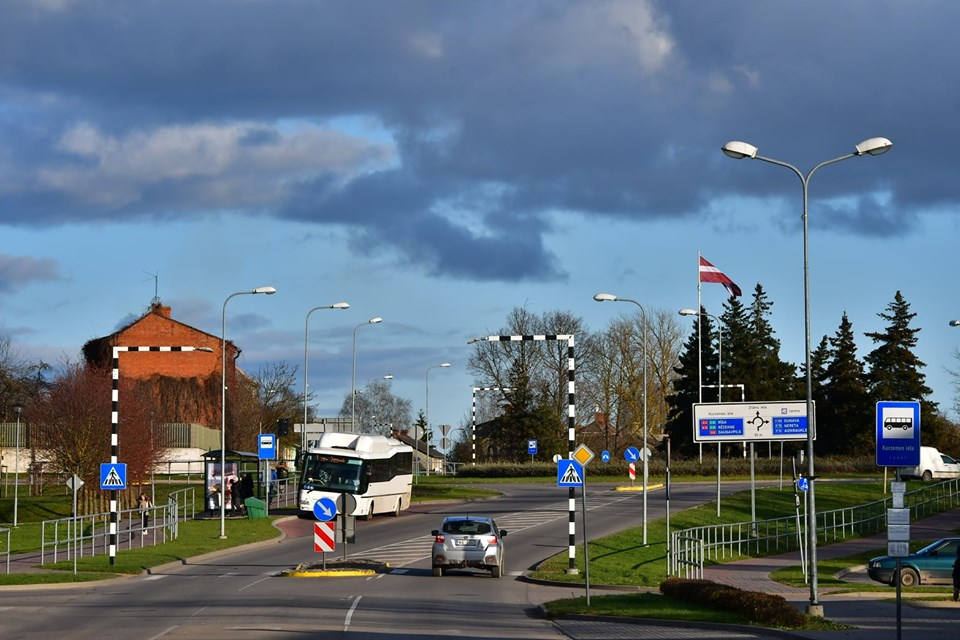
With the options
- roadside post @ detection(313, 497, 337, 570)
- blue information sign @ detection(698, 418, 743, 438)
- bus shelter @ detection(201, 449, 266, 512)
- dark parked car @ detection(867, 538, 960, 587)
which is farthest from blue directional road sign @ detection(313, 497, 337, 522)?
blue information sign @ detection(698, 418, 743, 438)

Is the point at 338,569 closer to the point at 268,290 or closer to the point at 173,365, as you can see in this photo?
the point at 268,290

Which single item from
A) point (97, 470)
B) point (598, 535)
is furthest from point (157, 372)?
point (598, 535)

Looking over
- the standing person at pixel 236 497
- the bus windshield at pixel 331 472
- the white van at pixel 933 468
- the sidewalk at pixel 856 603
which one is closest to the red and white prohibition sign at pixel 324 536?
the sidewalk at pixel 856 603

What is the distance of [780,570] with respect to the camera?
134ft

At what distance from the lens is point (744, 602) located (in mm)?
22797

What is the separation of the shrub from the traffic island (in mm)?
10318

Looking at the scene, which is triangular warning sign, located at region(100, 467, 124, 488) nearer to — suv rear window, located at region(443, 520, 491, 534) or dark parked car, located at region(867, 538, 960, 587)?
suv rear window, located at region(443, 520, 491, 534)

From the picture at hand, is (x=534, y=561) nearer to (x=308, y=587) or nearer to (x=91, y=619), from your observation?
(x=308, y=587)

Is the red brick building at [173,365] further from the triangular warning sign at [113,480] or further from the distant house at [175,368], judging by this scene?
the triangular warning sign at [113,480]

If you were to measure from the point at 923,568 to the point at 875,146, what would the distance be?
51.4ft

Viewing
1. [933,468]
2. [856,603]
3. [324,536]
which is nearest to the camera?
[856,603]

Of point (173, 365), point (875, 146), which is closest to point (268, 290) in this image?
point (875, 146)

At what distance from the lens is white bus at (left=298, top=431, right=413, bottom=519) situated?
4959 cm

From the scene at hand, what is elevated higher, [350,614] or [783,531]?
[350,614]
